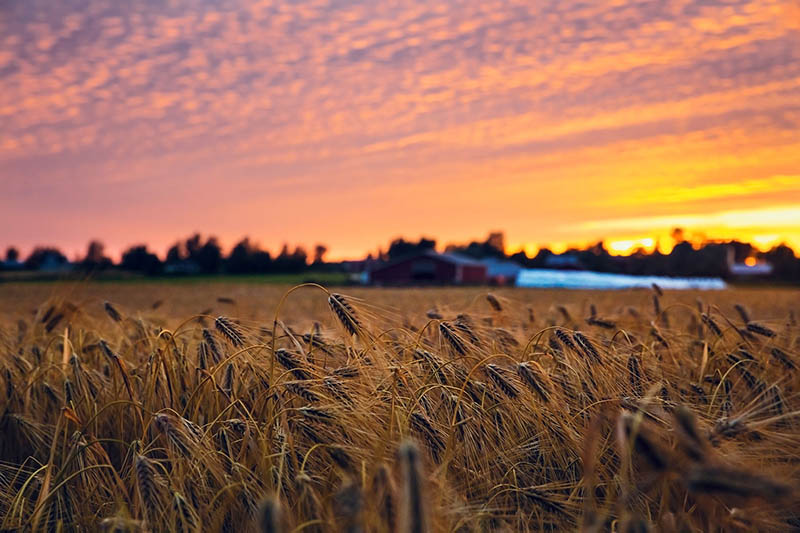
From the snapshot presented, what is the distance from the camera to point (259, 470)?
7.69 feet

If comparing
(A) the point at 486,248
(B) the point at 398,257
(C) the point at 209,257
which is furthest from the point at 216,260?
(A) the point at 486,248

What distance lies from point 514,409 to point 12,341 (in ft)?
15.0

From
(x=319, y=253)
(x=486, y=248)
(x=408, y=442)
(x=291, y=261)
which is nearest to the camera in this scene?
(x=408, y=442)

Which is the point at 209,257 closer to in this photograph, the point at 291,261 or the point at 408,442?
the point at 291,261

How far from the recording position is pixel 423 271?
52250 millimetres

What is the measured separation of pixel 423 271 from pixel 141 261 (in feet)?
102

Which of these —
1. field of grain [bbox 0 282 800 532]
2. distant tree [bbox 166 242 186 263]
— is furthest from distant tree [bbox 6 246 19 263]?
field of grain [bbox 0 282 800 532]

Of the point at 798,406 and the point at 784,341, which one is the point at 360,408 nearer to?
the point at 798,406

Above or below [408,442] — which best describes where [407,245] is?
above

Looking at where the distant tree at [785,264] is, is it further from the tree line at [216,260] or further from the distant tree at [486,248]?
the tree line at [216,260]

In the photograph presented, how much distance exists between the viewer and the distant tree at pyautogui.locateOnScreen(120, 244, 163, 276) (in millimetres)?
59375

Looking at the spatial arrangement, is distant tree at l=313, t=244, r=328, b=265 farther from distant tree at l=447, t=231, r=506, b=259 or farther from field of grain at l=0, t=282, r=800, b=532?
field of grain at l=0, t=282, r=800, b=532

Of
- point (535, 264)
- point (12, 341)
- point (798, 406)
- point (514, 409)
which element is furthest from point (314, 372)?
point (535, 264)

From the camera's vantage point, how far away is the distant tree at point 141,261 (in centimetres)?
5938
